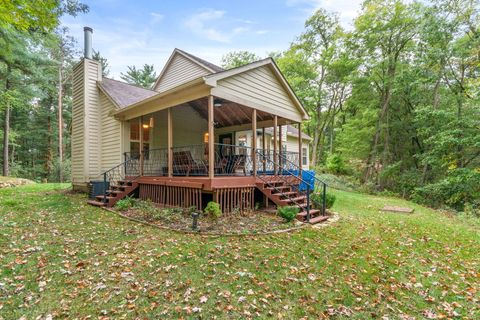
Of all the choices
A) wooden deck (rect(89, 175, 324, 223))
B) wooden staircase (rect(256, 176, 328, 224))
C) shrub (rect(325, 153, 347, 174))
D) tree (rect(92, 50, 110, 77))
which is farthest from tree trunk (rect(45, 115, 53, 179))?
shrub (rect(325, 153, 347, 174))

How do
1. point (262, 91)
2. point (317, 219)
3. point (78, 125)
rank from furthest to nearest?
point (78, 125), point (262, 91), point (317, 219)

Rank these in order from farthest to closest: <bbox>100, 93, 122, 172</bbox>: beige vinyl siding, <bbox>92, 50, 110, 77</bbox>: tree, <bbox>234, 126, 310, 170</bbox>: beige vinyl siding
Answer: <bbox>92, 50, 110, 77</bbox>: tree
<bbox>234, 126, 310, 170</bbox>: beige vinyl siding
<bbox>100, 93, 122, 172</bbox>: beige vinyl siding

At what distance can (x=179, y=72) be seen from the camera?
13000mm

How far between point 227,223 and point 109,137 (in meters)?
7.31

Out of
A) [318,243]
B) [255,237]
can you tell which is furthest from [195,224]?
[318,243]

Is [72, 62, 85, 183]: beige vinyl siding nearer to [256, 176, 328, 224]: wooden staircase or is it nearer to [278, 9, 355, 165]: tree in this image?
[256, 176, 328, 224]: wooden staircase

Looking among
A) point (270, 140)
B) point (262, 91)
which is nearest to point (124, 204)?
point (262, 91)

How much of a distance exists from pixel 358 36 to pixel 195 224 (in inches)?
717

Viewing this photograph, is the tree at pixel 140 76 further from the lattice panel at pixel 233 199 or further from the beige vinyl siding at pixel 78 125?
the lattice panel at pixel 233 199

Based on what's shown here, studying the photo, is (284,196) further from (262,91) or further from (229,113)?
(229,113)

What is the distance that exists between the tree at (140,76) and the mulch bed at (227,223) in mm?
25779

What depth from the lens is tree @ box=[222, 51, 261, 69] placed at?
25.3 meters

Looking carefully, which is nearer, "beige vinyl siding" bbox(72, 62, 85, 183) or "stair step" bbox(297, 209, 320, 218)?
"stair step" bbox(297, 209, 320, 218)

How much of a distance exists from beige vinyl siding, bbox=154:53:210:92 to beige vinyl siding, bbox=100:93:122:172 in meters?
4.03
